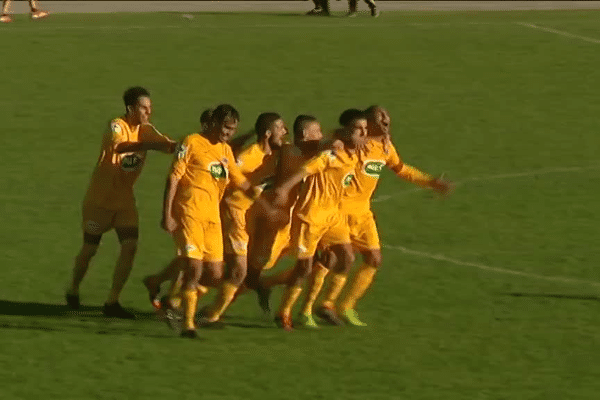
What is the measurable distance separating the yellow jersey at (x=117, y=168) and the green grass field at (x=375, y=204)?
1.13 m

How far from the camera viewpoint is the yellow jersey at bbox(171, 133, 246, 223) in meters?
18.3

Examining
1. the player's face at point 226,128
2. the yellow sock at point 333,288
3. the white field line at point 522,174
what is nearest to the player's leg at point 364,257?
the yellow sock at point 333,288

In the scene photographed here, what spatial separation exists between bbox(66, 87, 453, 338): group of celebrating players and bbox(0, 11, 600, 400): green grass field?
1.21 feet

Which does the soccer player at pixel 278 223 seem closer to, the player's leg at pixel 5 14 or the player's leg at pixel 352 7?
the player's leg at pixel 5 14

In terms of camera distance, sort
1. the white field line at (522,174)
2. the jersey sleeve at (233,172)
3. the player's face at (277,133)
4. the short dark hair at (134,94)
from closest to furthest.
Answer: the jersey sleeve at (233,172) → the player's face at (277,133) → the short dark hair at (134,94) → the white field line at (522,174)

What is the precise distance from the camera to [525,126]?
33000 mm

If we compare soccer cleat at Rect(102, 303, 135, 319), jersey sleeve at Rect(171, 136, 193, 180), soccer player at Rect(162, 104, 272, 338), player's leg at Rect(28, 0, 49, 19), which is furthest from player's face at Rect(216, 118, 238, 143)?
player's leg at Rect(28, 0, 49, 19)

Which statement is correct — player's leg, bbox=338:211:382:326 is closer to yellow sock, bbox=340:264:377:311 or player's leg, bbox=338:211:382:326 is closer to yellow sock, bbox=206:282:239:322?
yellow sock, bbox=340:264:377:311

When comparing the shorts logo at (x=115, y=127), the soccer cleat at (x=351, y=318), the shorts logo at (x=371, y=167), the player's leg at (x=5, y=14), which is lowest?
the player's leg at (x=5, y=14)

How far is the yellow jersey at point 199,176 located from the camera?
18.3 metres

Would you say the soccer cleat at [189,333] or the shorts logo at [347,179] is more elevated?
the shorts logo at [347,179]

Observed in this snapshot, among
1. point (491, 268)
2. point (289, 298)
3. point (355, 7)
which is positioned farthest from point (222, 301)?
point (355, 7)

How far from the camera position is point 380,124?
63.1 feet

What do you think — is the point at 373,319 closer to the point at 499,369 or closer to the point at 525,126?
the point at 499,369
